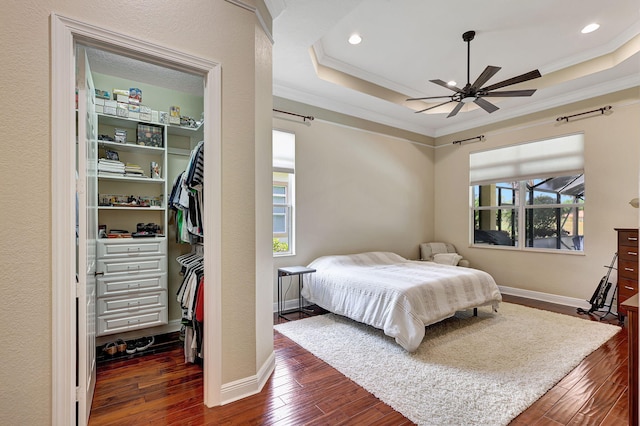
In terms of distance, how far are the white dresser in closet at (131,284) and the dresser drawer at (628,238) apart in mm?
5139

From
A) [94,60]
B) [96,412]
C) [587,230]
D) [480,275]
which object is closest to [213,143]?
[94,60]

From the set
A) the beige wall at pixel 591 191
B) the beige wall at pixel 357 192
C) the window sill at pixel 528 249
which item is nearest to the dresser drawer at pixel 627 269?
the beige wall at pixel 591 191

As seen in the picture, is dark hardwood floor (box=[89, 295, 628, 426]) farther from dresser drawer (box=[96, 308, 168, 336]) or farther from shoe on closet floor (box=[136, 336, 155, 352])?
dresser drawer (box=[96, 308, 168, 336])

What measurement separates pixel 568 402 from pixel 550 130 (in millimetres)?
4083

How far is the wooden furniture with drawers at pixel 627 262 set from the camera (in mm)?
3477

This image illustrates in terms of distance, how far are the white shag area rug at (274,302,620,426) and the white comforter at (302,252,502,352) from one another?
22cm

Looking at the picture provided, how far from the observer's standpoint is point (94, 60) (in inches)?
106

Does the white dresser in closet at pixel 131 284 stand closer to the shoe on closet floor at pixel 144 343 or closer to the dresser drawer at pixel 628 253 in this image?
the shoe on closet floor at pixel 144 343

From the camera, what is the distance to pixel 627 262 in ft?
11.6

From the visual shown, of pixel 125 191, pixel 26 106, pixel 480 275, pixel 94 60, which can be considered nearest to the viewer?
pixel 26 106

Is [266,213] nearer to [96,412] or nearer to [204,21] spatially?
[204,21]

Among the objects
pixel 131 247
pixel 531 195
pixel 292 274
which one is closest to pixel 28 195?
pixel 131 247

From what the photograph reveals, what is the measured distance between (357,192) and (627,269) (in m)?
3.47

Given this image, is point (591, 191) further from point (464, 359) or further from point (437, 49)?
point (464, 359)
